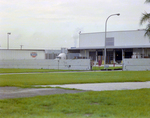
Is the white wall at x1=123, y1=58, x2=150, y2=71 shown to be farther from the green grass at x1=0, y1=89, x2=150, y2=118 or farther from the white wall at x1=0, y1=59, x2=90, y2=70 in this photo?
the green grass at x1=0, y1=89, x2=150, y2=118

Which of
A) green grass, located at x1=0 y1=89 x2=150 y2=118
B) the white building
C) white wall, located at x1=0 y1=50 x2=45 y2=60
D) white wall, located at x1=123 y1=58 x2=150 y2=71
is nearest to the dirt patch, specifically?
green grass, located at x1=0 y1=89 x2=150 y2=118

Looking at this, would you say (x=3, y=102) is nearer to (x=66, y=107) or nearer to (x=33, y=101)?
(x=33, y=101)

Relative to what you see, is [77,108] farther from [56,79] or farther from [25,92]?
[56,79]

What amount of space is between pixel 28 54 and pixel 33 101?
165 ft

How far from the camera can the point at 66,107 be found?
9594 millimetres

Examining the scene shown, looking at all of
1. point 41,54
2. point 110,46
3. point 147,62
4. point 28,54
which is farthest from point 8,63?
point 110,46

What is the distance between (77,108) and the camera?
9367mm

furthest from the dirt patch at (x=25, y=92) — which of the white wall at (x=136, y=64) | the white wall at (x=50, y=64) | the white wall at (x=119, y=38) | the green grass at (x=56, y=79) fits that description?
the white wall at (x=119, y=38)

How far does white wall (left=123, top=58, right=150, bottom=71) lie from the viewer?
41.0 m

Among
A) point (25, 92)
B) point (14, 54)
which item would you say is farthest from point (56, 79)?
point (14, 54)

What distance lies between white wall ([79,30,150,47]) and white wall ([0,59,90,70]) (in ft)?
105

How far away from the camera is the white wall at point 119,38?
70.4m

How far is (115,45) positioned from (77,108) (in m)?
66.7

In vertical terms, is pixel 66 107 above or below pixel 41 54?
below
